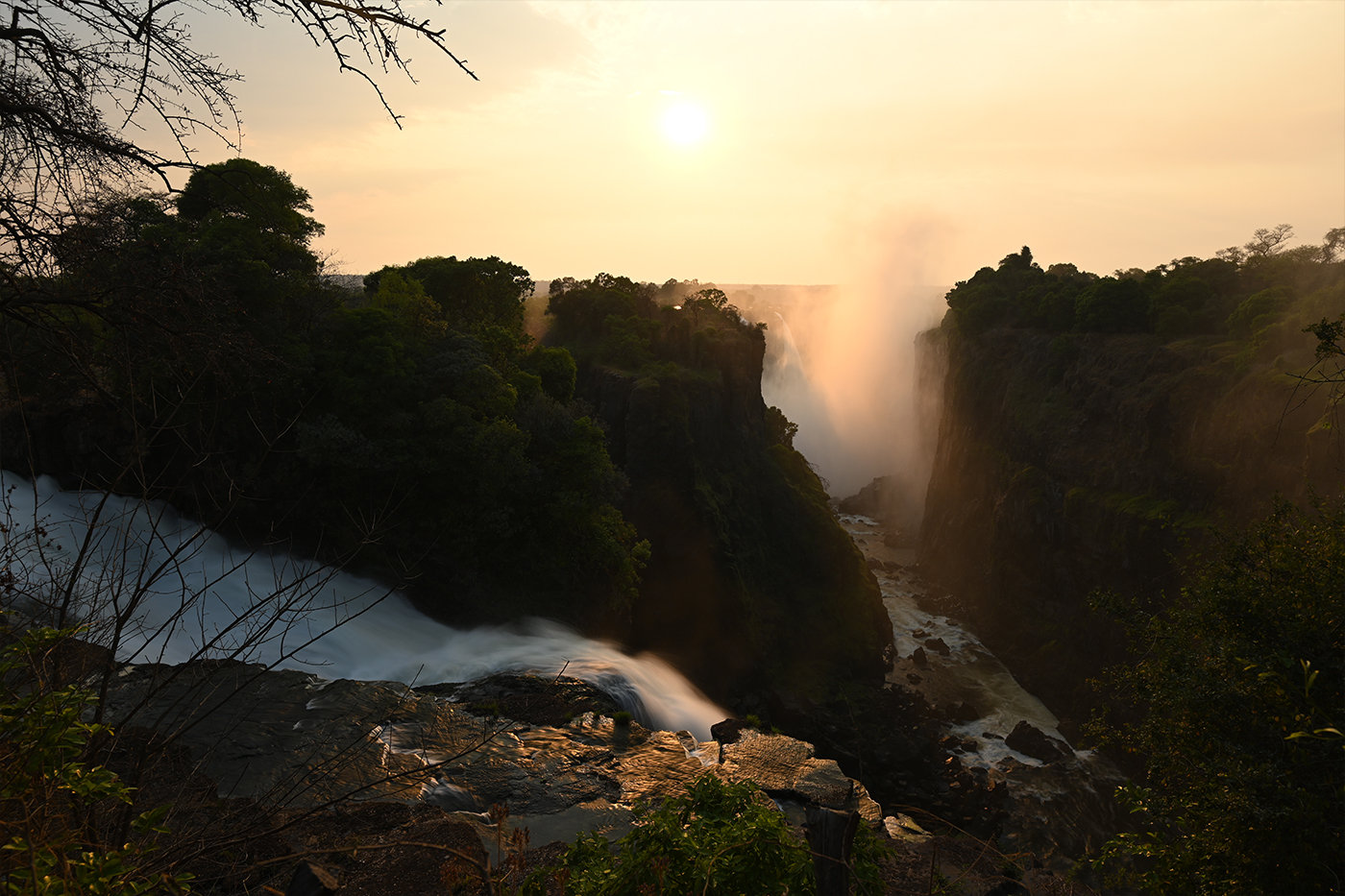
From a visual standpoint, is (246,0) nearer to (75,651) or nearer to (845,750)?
(75,651)

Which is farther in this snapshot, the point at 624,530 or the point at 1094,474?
the point at 1094,474

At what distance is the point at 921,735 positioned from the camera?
107 feet

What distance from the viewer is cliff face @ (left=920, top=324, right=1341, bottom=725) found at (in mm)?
32656

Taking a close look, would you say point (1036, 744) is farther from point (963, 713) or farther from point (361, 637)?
point (361, 637)

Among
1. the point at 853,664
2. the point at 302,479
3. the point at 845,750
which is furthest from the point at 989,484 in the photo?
the point at 302,479

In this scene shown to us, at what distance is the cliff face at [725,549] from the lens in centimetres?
3600

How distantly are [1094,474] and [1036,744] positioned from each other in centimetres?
1645

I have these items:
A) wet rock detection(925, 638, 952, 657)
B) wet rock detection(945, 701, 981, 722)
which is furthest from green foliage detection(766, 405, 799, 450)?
wet rock detection(945, 701, 981, 722)

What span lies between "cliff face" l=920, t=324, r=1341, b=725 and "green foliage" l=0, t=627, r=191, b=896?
102 feet

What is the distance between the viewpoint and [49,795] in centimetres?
310

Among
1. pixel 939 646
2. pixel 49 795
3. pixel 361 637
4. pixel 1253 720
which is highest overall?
pixel 49 795

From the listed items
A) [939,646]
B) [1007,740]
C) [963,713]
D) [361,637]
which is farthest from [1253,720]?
[939,646]

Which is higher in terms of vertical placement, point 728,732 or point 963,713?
point 728,732

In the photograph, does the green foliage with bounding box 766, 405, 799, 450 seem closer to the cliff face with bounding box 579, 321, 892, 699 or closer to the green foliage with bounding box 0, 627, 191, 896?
the cliff face with bounding box 579, 321, 892, 699
